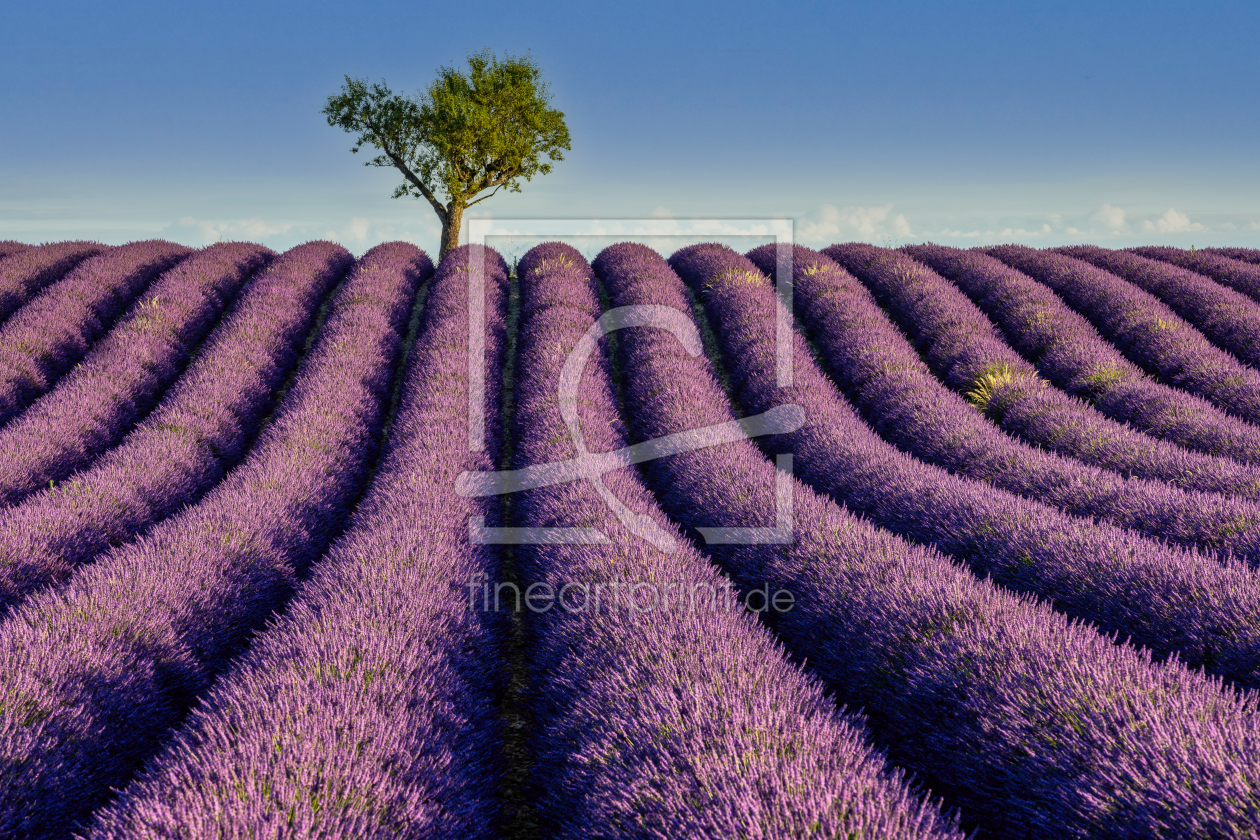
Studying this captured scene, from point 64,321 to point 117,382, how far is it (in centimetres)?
297

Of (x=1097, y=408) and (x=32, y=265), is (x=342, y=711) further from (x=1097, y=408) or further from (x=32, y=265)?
(x=32, y=265)

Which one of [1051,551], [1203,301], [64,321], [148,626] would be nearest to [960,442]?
[1051,551]

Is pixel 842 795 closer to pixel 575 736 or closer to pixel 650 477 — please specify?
pixel 575 736

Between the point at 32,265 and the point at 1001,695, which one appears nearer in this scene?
the point at 1001,695

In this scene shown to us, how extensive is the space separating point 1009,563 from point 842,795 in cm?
277

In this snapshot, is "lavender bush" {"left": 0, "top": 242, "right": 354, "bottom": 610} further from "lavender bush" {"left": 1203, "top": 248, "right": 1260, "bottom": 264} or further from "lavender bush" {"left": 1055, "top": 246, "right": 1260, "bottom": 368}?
"lavender bush" {"left": 1203, "top": 248, "right": 1260, "bottom": 264}

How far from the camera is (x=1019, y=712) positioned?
261 cm

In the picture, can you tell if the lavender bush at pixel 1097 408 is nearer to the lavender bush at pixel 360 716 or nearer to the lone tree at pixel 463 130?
the lavender bush at pixel 360 716

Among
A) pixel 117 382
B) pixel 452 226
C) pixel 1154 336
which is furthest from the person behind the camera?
pixel 452 226

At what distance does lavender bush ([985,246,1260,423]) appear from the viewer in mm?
8188

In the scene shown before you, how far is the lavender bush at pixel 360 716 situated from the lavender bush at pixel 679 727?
0.40 meters

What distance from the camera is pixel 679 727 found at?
242cm
